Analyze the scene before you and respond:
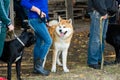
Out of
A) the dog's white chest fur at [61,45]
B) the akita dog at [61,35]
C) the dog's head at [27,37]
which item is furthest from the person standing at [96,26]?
the dog's head at [27,37]

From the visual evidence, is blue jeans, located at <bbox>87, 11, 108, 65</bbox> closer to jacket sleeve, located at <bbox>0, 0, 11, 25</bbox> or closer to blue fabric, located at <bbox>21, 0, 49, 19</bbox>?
blue fabric, located at <bbox>21, 0, 49, 19</bbox>

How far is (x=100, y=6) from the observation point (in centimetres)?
749

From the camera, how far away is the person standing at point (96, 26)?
24.8 feet

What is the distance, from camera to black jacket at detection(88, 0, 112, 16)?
24.6 ft

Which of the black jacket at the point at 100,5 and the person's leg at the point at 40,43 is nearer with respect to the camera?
the person's leg at the point at 40,43

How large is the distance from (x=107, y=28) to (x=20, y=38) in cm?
209

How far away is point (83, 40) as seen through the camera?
37.6ft

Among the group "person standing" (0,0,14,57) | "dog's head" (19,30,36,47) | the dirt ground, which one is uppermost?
"person standing" (0,0,14,57)

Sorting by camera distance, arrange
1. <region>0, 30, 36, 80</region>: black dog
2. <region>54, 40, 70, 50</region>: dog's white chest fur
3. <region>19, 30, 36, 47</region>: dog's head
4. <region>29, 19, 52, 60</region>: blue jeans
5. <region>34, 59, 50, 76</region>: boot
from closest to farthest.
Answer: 1. <region>0, 30, 36, 80</region>: black dog
2. <region>19, 30, 36, 47</region>: dog's head
3. <region>29, 19, 52, 60</region>: blue jeans
4. <region>34, 59, 50, 76</region>: boot
5. <region>54, 40, 70, 50</region>: dog's white chest fur

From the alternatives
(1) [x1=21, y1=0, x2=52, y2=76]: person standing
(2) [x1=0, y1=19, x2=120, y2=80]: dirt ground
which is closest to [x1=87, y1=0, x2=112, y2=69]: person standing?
(2) [x1=0, y1=19, x2=120, y2=80]: dirt ground

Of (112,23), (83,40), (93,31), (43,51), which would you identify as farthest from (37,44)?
(83,40)

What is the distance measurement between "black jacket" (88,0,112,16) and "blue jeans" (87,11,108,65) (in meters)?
0.09

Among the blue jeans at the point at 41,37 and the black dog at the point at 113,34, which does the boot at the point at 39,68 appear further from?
the black dog at the point at 113,34

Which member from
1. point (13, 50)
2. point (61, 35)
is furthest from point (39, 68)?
point (13, 50)
